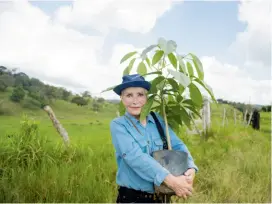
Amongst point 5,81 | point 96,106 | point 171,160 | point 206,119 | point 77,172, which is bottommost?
point 77,172

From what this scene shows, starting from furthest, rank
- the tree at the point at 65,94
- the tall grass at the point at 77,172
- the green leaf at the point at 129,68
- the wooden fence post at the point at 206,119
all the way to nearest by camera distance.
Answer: the wooden fence post at the point at 206,119
the tree at the point at 65,94
the tall grass at the point at 77,172
the green leaf at the point at 129,68

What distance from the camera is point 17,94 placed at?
5152mm

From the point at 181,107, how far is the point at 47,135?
7.91 ft

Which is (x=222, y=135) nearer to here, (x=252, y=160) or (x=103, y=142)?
(x=252, y=160)

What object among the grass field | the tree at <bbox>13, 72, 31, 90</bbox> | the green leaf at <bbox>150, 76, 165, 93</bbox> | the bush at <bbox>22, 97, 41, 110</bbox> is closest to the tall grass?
the grass field

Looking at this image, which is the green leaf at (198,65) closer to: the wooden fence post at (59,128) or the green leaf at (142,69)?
the green leaf at (142,69)

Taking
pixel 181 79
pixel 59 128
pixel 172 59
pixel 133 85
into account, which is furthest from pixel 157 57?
pixel 59 128

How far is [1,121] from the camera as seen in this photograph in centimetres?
454

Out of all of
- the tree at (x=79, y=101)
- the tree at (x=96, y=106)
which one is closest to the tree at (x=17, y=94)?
the tree at (x=79, y=101)

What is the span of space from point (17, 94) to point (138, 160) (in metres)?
3.97

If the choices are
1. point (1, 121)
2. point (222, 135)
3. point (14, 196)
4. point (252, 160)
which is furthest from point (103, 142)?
point (222, 135)

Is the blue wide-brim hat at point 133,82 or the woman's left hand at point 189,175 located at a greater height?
the blue wide-brim hat at point 133,82

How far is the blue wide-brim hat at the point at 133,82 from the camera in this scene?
1.91m

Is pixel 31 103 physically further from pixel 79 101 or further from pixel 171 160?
pixel 171 160
